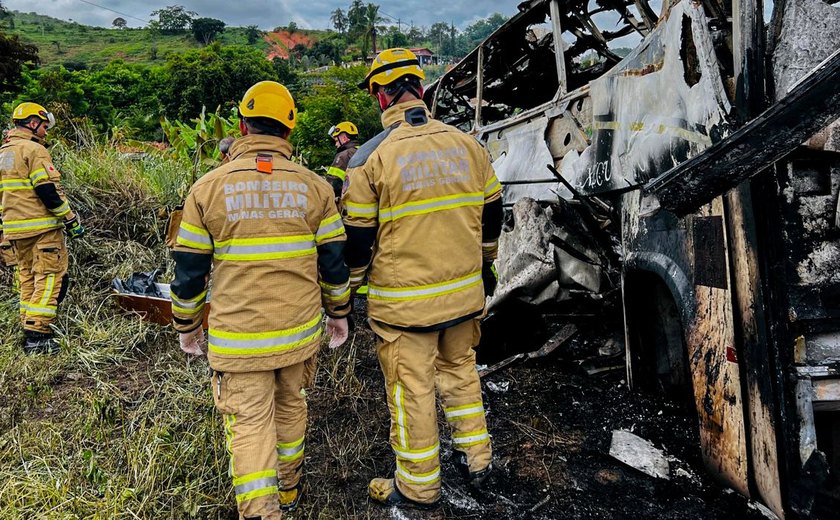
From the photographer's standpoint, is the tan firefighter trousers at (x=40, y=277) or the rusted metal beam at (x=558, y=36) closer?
the rusted metal beam at (x=558, y=36)

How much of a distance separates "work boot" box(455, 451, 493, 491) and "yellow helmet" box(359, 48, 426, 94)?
169 cm

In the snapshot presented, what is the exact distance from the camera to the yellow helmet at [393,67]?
88.0 inches

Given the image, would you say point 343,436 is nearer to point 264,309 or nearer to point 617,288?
point 264,309

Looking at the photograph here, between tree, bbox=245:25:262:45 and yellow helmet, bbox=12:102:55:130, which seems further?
tree, bbox=245:25:262:45

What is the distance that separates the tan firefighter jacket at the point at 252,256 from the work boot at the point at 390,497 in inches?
28.2

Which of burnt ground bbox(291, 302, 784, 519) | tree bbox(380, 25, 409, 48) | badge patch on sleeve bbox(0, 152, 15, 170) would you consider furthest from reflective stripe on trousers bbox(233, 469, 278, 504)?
tree bbox(380, 25, 409, 48)

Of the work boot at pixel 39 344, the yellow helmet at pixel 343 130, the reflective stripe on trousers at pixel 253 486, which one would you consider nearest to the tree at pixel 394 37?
the yellow helmet at pixel 343 130

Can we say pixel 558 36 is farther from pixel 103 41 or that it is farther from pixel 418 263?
pixel 103 41

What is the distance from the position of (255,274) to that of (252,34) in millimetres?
85648

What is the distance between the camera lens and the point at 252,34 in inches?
3022

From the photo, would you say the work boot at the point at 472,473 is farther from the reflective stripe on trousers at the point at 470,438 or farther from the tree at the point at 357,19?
the tree at the point at 357,19

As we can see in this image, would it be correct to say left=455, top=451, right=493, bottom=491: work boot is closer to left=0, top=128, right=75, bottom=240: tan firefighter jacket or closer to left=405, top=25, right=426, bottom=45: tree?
left=0, top=128, right=75, bottom=240: tan firefighter jacket

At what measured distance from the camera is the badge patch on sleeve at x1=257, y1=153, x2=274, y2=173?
6.45 ft

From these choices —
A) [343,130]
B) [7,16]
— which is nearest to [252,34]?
[7,16]
